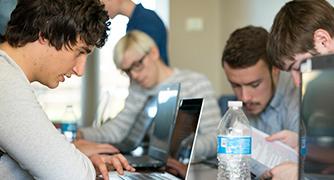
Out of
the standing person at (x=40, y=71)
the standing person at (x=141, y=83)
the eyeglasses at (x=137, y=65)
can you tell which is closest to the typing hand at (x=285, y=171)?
the standing person at (x=40, y=71)

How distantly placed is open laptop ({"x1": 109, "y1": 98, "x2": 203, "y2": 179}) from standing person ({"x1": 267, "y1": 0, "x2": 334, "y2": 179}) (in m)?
0.30

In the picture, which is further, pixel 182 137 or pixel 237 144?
pixel 182 137

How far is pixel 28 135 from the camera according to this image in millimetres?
1009

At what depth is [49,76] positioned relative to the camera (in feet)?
4.09

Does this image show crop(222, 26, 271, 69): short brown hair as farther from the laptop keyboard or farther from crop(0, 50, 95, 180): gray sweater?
crop(0, 50, 95, 180): gray sweater

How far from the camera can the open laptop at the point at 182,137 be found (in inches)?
59.1

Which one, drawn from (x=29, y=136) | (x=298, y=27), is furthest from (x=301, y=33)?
(x=29, y=136)

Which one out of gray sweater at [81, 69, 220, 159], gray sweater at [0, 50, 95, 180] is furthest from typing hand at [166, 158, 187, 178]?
gray sweater at [0, 50, 95, 180]

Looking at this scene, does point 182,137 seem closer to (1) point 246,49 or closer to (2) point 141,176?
(2) point 141,176

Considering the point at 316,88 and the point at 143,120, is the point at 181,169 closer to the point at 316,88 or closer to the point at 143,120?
the point at 316,88

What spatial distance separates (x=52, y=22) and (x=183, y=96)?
45.4 inches

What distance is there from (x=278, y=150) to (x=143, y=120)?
1160 millimetres

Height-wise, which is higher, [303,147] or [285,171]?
[303,147]

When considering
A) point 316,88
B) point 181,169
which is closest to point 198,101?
point 181,169
